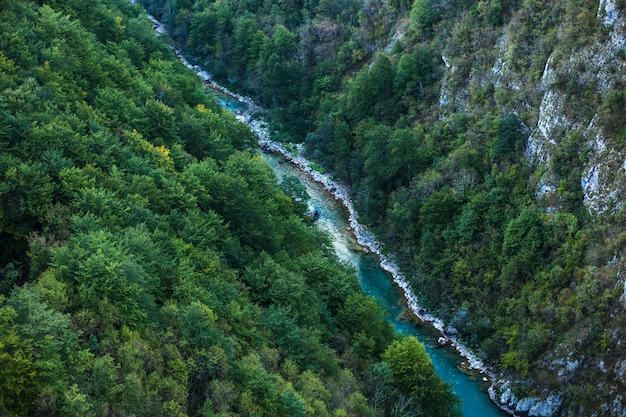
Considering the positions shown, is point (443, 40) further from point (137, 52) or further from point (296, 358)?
point (296, 358)

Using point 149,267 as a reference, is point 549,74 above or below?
above

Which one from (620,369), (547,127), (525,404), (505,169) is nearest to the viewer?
(620,369)

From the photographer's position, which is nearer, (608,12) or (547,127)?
(608,12)

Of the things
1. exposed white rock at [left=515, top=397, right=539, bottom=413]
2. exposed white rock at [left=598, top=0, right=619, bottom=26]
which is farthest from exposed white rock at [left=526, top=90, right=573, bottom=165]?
exposed white rock at [left=515, top=397, right=539, bottom=413]

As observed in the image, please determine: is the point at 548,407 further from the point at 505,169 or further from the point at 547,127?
the point at 547,127

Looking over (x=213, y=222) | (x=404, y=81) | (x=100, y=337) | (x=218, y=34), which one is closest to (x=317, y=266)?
(x=213, y=222)

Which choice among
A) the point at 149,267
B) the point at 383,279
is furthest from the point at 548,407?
the point at 149,267

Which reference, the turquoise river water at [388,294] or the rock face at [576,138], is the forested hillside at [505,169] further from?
the turquoise river water at [388,294]

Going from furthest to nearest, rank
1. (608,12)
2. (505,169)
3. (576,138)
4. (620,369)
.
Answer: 1. (505,169)
2. (576,138)
3. (608,12)
4. (620,369)

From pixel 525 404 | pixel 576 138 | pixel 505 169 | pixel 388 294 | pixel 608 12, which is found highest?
pixel 608 12
